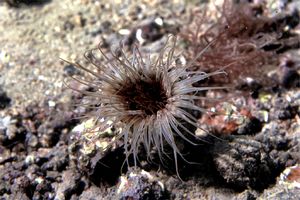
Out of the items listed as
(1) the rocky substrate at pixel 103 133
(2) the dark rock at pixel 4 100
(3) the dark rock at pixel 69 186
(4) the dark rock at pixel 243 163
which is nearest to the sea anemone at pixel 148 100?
(1) the rocky substrate at pixel 103 133

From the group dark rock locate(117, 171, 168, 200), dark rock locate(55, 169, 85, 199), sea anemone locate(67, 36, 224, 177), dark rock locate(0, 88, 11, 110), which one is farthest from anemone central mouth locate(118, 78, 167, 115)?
dark rock locate(0, 88, 11, 110)

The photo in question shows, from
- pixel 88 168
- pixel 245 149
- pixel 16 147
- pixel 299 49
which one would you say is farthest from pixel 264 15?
pixel 16 147

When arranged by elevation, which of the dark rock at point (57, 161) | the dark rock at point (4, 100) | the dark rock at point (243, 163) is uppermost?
the dark rock at point (4, 100)

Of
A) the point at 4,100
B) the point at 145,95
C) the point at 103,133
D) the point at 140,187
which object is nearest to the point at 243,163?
the point at 140,187

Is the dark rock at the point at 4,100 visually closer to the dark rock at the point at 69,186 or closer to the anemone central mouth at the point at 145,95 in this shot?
→ the dark rock at the point at 69,186

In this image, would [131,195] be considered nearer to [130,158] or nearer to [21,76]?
[130,158]

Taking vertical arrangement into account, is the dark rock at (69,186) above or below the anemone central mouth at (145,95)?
below

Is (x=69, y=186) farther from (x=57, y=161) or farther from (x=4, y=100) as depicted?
(x=4, y=100)
